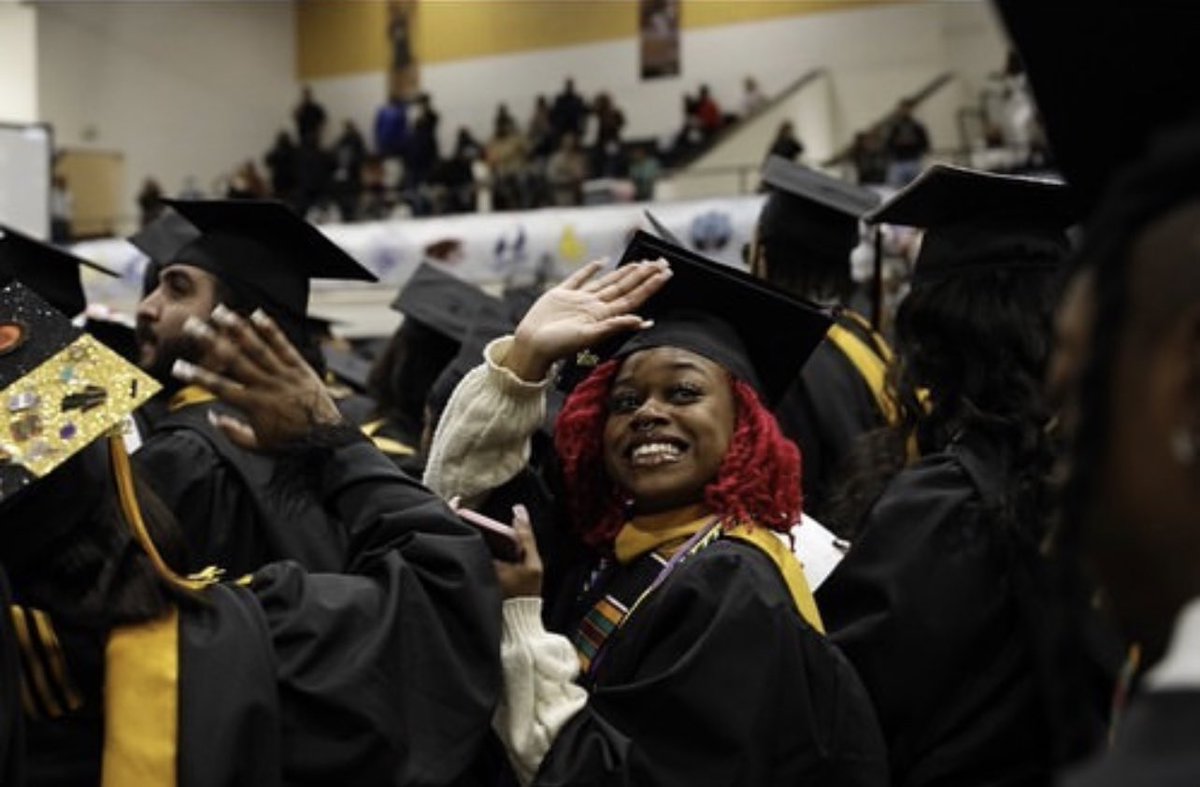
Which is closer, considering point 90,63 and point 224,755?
point 224,755

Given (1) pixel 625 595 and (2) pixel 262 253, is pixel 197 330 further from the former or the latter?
(2) pixel 262 253

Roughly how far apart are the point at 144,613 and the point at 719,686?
2.72 feet

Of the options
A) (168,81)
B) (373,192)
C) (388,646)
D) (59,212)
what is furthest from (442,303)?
(168,81)

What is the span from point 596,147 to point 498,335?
1784cm

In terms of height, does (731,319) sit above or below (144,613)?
above

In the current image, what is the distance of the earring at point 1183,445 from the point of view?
0.94 m

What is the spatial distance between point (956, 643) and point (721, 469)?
0.50 m

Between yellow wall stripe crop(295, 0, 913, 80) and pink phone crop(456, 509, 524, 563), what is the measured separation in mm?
19938

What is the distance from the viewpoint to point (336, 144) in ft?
78.7

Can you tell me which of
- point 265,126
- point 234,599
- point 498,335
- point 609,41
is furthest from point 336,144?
point 234,599

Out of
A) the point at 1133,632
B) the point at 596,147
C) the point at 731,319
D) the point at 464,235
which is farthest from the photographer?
the point at 596,147

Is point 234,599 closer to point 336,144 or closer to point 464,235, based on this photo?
point 464,235

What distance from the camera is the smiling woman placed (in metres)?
2.25

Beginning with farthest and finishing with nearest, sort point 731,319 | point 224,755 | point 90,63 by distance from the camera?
1. point 90,63
2. point 731,319
3. point 224,755
